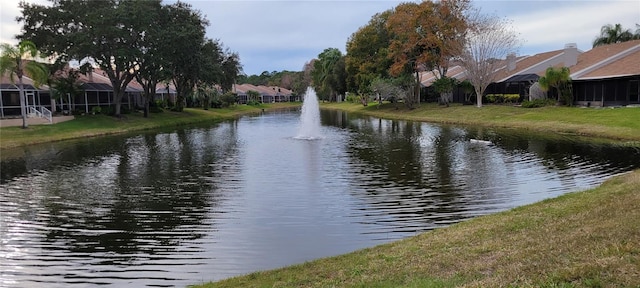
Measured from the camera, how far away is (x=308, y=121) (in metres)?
34.8

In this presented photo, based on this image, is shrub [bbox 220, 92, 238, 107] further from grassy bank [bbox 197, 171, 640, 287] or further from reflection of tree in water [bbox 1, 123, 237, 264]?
grassy bank [bbox 197, 171, 640, 287]

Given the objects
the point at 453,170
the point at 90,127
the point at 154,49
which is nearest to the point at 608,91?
the point at 453,170

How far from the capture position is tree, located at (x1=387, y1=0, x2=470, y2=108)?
5066cm

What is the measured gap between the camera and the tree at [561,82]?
129ft

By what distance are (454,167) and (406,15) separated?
3726cm

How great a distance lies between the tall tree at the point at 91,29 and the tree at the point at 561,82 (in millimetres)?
35549

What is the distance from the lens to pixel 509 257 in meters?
6.14

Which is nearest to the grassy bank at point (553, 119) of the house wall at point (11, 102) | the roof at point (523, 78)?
the roof at point (523, 78)

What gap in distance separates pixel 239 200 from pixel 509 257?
8764 mm

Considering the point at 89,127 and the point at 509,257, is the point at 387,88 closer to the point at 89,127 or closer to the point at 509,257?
the point at 89,127

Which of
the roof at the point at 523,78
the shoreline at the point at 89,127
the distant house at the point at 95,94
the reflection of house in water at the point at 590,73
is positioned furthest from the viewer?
the distant house at the point at 95,94

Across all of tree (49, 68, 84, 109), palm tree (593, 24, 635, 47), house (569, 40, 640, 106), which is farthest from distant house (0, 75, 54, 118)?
palm tree (593, 24, 635, 47)

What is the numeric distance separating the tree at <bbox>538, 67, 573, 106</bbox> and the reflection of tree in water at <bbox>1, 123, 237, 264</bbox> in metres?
28.8

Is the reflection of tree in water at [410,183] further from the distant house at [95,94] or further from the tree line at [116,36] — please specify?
the distant house at [95,94]
